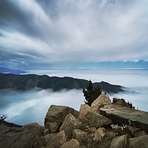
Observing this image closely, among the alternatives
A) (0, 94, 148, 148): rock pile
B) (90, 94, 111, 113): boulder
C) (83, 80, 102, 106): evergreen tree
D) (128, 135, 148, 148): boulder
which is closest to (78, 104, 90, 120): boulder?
(0, 94, 148, 148): rock pile

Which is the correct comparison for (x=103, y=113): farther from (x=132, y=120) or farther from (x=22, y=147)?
(x=22, y=147)

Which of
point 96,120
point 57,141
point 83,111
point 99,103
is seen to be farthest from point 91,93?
point 57,141

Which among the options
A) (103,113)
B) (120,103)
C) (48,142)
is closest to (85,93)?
(120,103)

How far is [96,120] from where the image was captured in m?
13.9

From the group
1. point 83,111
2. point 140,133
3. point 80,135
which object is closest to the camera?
point 140,133

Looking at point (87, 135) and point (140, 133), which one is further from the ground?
point (140, 133)

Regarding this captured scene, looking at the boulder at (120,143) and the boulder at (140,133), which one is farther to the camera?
the boulder at (140,133)

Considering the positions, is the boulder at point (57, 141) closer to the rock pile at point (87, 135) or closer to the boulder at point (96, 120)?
the rock pile at point (87, 135)

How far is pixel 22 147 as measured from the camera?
1151 centimetres

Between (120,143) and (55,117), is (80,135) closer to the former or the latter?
(120,143)

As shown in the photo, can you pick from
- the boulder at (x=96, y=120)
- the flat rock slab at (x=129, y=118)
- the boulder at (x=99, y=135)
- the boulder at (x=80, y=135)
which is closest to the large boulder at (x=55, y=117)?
the boulder at (x=96, y=120)

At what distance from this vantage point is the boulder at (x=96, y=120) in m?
13.6

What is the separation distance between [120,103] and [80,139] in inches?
337

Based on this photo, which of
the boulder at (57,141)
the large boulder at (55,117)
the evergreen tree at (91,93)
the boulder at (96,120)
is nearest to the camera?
the boulder at (57,141)
